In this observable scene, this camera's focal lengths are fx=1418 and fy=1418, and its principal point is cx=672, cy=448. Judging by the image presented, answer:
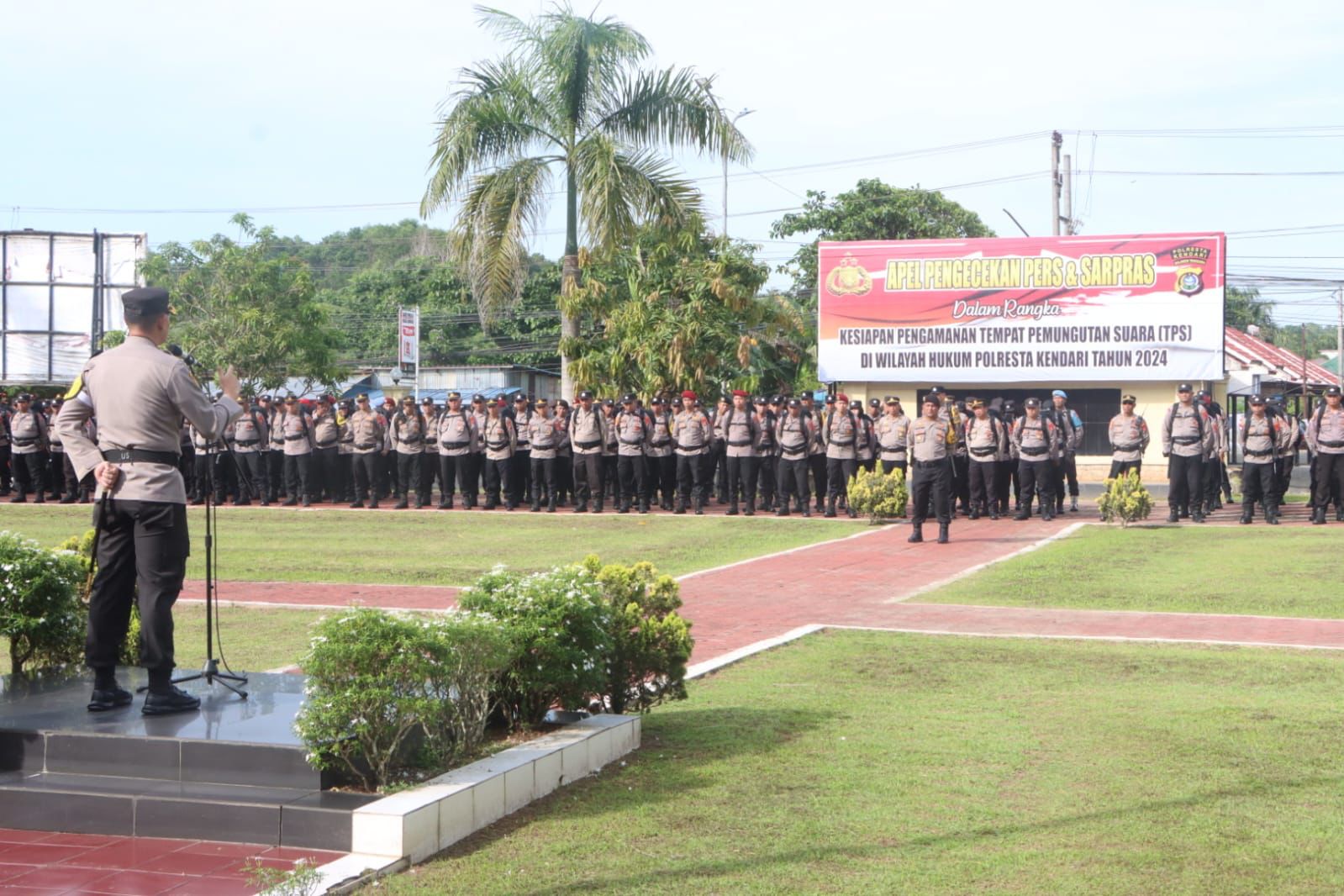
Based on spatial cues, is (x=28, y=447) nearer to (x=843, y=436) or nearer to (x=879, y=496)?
(x=843, y=436)

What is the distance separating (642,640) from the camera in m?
6.54

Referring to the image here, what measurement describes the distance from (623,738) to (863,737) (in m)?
1.16

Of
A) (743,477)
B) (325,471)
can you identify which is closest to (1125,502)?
(743,477)

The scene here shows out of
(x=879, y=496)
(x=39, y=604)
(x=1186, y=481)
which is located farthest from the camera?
(x=1186, y=481)

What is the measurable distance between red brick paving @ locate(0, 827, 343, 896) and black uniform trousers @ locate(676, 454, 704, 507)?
642 inches

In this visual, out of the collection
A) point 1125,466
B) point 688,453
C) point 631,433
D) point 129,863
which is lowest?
point 129,863

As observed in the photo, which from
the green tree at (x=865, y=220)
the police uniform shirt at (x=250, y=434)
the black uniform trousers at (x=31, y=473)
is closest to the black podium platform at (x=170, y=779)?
the police uniform shirt at (x=250, y=434)

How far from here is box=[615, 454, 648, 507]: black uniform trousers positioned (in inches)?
838

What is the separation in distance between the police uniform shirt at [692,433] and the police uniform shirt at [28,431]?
10.8 meters

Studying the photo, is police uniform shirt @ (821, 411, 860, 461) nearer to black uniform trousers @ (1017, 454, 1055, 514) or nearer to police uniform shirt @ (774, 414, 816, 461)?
police uniform shirt @ (774, 414, 816, 461)

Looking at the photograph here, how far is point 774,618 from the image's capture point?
35.6 ft

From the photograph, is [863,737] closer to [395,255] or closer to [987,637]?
[987,637]

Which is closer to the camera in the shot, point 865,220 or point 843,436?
point 843,436

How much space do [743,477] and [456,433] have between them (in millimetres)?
4557
